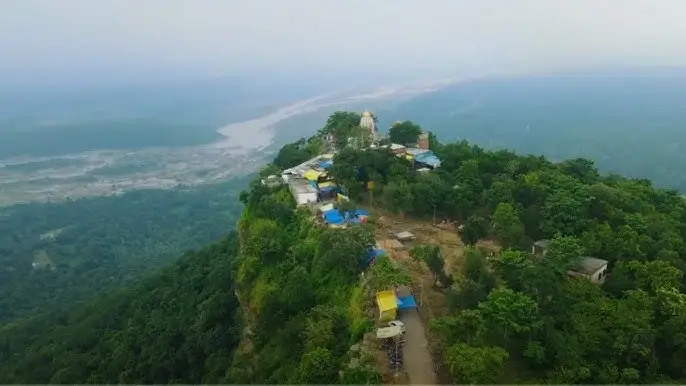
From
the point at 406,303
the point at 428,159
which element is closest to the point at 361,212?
the point at 428,159

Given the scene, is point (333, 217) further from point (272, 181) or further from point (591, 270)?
point (591, 270)

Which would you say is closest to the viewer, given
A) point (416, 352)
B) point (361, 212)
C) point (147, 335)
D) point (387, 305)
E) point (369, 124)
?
point (416, 352)

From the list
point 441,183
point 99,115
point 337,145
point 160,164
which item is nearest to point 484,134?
point 160,164

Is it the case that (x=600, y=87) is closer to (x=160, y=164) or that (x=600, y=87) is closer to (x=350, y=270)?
(x=160, y=164)

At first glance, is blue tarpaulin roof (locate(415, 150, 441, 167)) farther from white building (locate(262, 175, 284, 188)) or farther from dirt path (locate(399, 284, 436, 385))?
dirt path (locate(399, 284, 436, 385))

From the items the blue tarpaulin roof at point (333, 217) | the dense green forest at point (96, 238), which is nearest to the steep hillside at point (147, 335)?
the blue tarpaulin roof at point (333, 217)

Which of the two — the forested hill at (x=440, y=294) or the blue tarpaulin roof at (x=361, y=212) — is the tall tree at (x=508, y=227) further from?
the blue tarpaulin roof at (x=361, y=212)

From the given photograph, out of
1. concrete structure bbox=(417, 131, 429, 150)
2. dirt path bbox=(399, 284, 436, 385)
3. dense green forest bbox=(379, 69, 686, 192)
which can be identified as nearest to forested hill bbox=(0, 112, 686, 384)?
dirt path bbox=(399, 284, 436, 385)
